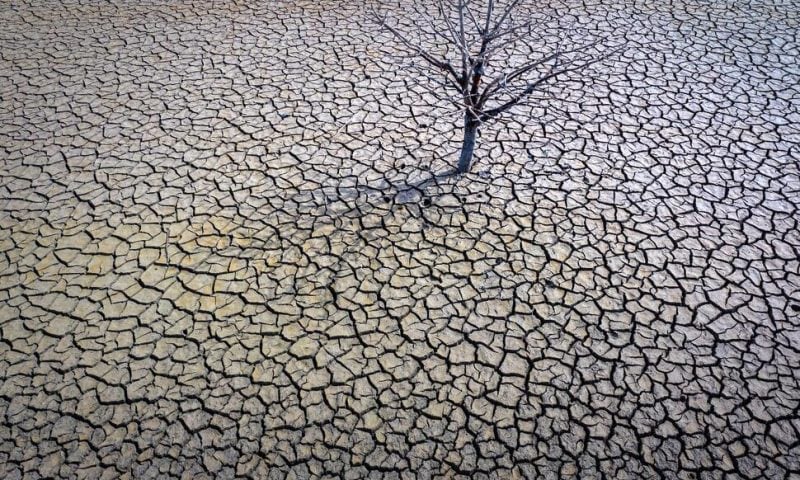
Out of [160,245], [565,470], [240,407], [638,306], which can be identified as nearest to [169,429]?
[240,407]

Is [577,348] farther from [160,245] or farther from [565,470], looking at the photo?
[160,245]

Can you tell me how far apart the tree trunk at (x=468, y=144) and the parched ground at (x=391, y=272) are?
10cm

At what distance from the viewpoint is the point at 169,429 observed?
2.54 m

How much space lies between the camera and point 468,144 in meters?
3.70

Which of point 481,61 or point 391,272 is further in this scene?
point 481,61

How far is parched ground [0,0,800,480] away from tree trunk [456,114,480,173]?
102mm

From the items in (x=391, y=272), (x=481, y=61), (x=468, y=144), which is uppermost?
(x=481, y=61)

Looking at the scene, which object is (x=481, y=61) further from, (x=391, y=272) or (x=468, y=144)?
(x=391, y=272)

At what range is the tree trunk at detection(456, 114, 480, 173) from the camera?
11.9 ft

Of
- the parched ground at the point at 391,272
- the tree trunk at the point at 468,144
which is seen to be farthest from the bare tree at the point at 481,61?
the parched ground at the point at 391,272

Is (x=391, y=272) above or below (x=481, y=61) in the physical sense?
below

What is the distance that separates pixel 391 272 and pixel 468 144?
1.13 m

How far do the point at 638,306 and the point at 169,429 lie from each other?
252 centimetres

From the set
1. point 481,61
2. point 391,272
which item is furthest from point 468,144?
point 391,272
